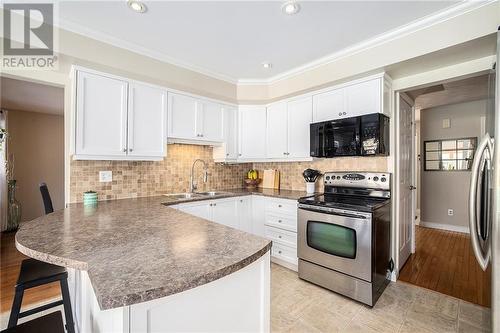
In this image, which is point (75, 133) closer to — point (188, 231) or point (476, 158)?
point (188, 231)

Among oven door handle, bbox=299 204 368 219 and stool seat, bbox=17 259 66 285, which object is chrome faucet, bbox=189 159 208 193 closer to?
oven door handle, bbox=299 204 368 219

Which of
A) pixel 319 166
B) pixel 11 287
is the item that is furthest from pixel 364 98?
pixel 11 287

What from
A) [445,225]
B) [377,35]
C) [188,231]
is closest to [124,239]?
[188,231]

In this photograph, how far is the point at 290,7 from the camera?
1.77 meters

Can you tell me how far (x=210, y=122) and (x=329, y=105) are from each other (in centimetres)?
157

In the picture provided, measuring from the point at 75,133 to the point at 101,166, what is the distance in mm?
513

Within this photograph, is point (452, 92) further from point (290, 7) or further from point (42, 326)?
point (42, 326)

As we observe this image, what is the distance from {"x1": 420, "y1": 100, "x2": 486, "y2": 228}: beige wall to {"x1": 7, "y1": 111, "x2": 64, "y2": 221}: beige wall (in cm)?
830

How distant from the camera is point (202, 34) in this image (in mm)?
2164

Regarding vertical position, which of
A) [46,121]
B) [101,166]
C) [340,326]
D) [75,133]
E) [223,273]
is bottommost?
[340,326]

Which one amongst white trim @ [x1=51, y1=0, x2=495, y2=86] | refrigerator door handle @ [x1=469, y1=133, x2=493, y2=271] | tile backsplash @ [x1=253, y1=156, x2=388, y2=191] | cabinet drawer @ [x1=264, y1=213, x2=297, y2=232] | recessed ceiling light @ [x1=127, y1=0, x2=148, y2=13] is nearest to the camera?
refrigerator door handle @ [x1=469, y1=133, x2=493, y2=271]

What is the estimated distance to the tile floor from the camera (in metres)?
1.87

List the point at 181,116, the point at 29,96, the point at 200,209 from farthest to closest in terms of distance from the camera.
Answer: the point at 29,96 → the point at 181,116 → the point at 200,209

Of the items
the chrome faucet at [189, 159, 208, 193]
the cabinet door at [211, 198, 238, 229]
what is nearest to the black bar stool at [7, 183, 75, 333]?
the cabinet door at [211, 198, 238, 229]
